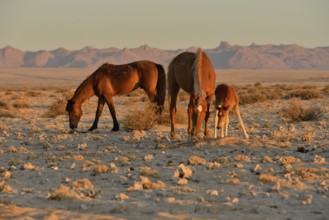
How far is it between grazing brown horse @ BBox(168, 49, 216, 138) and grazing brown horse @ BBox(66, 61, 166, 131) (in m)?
2.47

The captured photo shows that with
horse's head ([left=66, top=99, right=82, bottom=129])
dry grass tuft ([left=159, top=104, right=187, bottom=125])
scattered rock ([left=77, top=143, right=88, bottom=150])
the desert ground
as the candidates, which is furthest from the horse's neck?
scattered rock ([left=77, top=143, right=88, bottom=150])

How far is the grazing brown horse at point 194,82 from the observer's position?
1269cm

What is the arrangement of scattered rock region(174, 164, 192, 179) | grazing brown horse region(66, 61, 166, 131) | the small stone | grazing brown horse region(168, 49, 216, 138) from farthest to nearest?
grazing brown horse region(66, 61, 166, 131)
grazing brown horse region(168, 49, 216, 138)
scattered rock region(174, 164, 192, 179)
the small stone

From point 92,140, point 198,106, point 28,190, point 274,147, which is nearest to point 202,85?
point 198,106

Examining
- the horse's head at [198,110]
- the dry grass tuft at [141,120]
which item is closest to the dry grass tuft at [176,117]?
the dry grass tuft at [141,120]

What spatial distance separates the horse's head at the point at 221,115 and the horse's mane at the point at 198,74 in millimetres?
1207

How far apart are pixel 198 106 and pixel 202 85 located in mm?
637

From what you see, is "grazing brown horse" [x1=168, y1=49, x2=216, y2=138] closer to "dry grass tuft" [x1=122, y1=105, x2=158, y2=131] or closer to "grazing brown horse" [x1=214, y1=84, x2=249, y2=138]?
"grazing brown horse" [x1=214, y1=84, x2=249, y2=138]

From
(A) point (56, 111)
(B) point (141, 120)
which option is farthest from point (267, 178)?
(A) point (56, 111)

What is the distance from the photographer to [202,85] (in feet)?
42.5

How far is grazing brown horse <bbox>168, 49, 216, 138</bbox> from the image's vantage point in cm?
1269

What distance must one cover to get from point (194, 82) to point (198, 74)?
0.22 meters

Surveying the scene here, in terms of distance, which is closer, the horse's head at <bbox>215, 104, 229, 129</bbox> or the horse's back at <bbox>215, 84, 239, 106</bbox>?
the horse's head at <bbox>215, 104, 229, 129</bbox>

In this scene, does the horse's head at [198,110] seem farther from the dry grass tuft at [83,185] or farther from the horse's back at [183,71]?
the dry grass tuft at [83,185]
